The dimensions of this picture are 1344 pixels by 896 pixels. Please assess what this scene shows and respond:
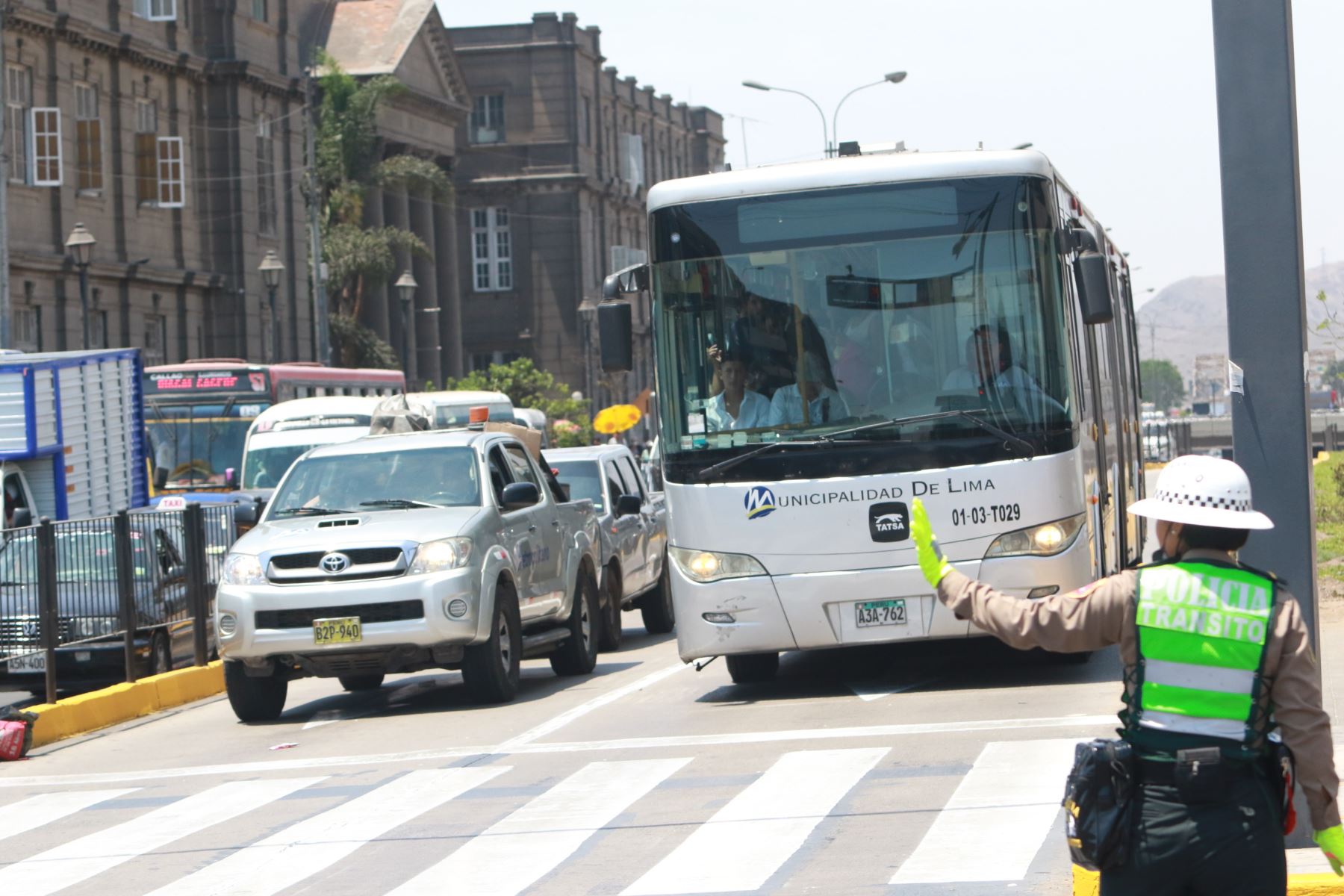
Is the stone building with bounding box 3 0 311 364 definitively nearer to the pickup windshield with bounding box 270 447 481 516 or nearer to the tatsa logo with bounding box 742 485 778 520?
the pickup windshield with bounding box 270 447 481 516

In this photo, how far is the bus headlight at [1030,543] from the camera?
41.5ft

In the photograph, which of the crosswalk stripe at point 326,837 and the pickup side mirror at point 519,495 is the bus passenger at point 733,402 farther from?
the crosswalk stripe at point 326,837

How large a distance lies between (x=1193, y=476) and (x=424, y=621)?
9.10m

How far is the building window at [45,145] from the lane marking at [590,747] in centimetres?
3349

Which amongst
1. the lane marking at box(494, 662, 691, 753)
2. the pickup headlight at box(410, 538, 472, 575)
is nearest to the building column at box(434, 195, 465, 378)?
the lane marking at box(494, 662, 691, 753)

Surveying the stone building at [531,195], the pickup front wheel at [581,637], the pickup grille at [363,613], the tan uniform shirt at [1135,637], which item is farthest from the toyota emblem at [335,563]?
the stone building at [531,195]

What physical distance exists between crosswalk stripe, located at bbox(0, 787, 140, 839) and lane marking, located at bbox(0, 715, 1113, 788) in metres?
0.45

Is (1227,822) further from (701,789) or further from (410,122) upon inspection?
(410,122)

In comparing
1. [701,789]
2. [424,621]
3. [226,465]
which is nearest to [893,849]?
[701,789]

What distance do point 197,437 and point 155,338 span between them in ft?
65.0

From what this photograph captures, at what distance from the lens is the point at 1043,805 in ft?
29.0

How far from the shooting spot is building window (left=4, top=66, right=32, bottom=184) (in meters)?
43.2

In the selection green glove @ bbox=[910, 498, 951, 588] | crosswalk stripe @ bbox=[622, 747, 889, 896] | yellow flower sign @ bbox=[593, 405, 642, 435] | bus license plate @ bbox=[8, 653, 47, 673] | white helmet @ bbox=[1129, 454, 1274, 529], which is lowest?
crosswalk stripe @ bbox=[622, 747, 889, 896]

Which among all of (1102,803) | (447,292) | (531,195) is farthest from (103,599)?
(531,195)
